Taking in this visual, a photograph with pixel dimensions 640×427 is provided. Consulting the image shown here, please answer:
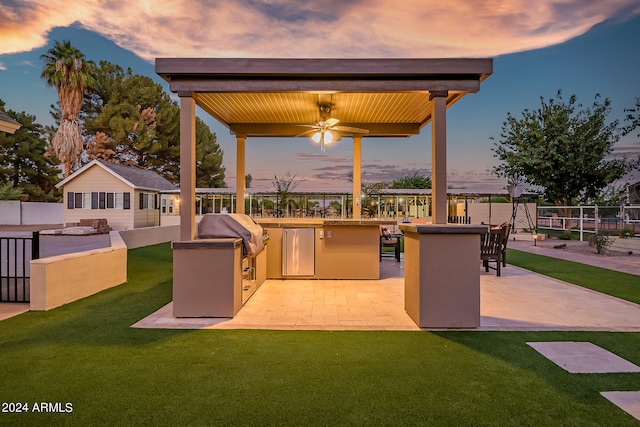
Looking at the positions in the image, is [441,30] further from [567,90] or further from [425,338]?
[425,338]

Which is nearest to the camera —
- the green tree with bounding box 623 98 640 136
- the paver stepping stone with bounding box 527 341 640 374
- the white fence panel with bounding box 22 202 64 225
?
the paver stepping stone with bounding box 527 341 640 374

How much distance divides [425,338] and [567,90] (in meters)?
20.5

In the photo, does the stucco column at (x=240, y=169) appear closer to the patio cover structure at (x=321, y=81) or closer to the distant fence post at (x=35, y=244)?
the patio cover structure at (x=321, y=81)

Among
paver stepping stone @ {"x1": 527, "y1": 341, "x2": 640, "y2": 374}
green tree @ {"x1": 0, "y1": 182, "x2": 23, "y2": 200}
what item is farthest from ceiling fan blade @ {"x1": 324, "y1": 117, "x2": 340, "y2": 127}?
green tree @ {"x1": 0, "y1": 182, "x2": 23, "y2": 200}

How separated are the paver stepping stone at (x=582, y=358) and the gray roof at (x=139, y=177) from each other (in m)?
20.5

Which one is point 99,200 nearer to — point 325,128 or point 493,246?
point 325,128

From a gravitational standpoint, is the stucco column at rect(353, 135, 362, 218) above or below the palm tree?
below

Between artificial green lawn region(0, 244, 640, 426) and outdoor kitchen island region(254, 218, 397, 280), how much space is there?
3036 millimetres

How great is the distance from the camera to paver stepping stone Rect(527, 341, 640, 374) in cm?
302

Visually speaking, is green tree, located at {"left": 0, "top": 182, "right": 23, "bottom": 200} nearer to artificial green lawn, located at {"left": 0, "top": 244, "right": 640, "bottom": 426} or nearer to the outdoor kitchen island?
the outdoor kitchen island

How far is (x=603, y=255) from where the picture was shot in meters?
11.0

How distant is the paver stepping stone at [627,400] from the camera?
2.37m

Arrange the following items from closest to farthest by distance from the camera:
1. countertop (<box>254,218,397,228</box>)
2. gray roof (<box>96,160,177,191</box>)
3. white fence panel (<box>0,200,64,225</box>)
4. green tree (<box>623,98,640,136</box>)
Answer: countertop (<box>254,218,397,228</box>) → green tree (<box>623,98,640,136</box>) → gray roof (<box>96,160,177,191</box>) → white fence panel (<box>0,200,64,225</box>)

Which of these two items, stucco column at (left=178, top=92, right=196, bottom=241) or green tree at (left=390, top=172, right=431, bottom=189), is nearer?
stucco column at (left=178, top=92, right=196, bottom=241)
